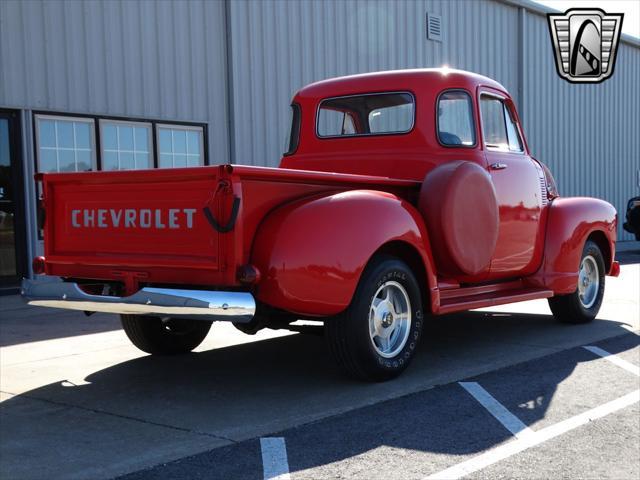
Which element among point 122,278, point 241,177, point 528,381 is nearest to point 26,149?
point 122,278

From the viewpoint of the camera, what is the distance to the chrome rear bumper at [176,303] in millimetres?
4121

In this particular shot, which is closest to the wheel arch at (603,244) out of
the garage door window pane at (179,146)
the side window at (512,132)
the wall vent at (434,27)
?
the side window at (512,132)

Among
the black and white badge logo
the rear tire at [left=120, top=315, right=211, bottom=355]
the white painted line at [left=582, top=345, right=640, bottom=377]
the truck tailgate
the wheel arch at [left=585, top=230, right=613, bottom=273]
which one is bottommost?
the white painted line at [left=582, top=345, right=640, bottom=377]

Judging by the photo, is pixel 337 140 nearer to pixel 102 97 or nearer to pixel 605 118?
pixel 102 97

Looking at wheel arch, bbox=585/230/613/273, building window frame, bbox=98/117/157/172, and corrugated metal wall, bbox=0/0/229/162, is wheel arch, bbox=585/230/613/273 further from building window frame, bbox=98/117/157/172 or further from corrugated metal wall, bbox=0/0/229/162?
corrugated metal wall, bbox=0/0/229/162

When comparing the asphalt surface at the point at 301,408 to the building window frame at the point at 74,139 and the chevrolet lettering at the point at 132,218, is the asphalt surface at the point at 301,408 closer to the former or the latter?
the chevrolet lettering at the point at 132,218

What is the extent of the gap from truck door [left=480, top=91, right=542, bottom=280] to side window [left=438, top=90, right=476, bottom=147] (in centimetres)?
15

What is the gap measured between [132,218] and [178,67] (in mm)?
8029

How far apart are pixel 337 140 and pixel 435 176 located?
1.44 meters

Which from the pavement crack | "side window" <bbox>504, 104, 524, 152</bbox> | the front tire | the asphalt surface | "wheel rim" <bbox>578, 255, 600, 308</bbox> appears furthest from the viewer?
"wheel rim" <bbox>578, 255, 600, 308</bbox>

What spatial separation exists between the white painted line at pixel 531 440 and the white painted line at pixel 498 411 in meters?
0.08

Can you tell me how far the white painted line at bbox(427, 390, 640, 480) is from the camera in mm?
3352

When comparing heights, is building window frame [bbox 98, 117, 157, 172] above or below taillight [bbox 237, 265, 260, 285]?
above

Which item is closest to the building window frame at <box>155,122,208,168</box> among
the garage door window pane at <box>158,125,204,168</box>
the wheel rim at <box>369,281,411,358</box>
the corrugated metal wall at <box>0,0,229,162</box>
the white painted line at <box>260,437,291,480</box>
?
the garage door window pane at <box>158,125,204,168</box>
